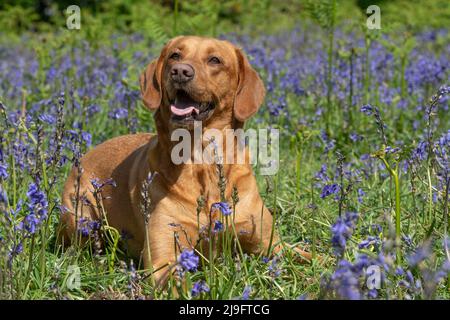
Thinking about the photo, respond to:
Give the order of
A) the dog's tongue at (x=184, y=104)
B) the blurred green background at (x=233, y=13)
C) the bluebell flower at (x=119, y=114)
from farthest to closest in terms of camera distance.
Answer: the blurred green background at (x=233, y=13) < the bluebell flower at (x=119, y=114) < the dog's tongue at (x=184, y=104)

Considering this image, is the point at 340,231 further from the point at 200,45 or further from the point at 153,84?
the point at 153,84

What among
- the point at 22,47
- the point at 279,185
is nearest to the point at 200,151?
the point at 279,185

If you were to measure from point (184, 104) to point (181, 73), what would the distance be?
0.67 feet

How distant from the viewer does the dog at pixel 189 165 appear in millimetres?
4000

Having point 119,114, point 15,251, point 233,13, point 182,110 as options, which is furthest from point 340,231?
point 233,13

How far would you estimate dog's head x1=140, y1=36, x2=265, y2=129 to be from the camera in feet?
13.2

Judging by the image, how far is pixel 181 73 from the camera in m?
3.96

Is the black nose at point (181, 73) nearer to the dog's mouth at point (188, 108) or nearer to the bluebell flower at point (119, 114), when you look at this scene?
the dog's mouth at point (188, 108)

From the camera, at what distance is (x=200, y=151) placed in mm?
4203

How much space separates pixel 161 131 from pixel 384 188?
1.67m

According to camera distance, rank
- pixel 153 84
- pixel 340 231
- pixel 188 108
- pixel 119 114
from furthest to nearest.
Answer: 1. pixel 119 114
2. pixel 153 84
3. pixel 188 108
4. pixel 340 231

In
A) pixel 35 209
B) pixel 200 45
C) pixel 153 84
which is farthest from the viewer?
pixel 153 84

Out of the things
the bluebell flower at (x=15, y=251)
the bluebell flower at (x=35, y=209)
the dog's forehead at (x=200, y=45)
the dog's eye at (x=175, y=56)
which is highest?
the dog's forehead at (x=200, y=45)

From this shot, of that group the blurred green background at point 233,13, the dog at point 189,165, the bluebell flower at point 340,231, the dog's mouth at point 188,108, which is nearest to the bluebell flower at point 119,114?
the dog at point 189,165
